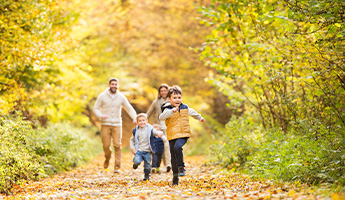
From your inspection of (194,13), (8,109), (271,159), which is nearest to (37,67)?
(8,109)

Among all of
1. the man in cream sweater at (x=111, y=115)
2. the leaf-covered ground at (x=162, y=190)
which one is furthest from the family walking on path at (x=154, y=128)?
the leaf-covered ground at (x=162, y=190)

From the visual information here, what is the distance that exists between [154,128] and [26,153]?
314cm

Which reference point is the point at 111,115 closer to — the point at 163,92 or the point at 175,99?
the point at 163,92

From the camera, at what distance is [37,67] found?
11.2m

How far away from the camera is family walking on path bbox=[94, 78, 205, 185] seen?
24.4 ft

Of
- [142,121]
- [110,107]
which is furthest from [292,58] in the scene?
[110,107]

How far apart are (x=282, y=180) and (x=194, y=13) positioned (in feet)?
45.5

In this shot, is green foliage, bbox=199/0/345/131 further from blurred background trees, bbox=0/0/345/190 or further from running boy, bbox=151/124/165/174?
running boy, bbox=151/124/165/174

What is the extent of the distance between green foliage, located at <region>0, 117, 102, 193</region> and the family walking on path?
137cm

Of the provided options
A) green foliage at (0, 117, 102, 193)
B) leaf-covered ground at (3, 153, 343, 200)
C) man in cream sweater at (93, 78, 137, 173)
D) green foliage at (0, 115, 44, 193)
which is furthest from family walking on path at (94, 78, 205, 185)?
green foliage at (0, 115, 44, 193)

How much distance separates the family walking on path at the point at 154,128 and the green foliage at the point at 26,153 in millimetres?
1368

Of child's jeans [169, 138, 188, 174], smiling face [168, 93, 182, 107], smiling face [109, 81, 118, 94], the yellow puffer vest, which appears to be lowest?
child's jeans [169, 138, 188, 174]

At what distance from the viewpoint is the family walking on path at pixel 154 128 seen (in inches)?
293

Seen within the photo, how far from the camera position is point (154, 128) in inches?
407
